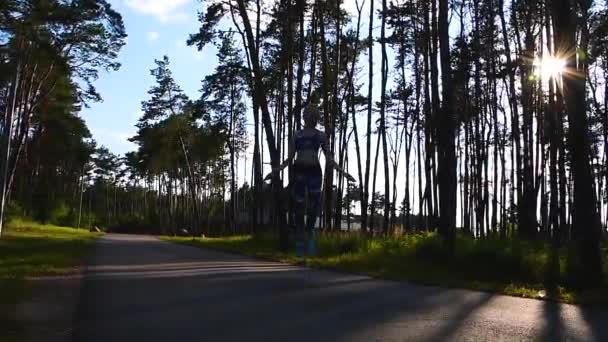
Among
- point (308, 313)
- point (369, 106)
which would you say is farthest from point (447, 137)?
point (369, 106)

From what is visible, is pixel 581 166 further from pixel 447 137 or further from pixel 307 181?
pixel 307 181

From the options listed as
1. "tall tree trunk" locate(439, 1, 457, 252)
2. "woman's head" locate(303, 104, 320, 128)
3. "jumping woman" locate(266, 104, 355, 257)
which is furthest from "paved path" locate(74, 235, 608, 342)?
"tall tree trunk" locate(439, 1, 457, 252)

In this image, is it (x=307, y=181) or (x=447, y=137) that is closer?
(x=307, y=181)

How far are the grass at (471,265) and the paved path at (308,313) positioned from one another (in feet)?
4.07

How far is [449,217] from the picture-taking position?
13508 mm

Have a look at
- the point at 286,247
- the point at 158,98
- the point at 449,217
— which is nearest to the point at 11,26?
the point at 286,247

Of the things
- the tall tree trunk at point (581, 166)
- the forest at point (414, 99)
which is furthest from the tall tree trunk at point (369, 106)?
the tall tree trunk at point (581, 166)

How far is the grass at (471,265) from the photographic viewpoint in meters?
8.67

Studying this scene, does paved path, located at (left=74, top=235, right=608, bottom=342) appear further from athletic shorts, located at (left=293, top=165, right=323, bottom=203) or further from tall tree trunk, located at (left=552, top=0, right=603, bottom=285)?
tall tree trunk, located at (left=552, top=0, right=603, bottom=285)

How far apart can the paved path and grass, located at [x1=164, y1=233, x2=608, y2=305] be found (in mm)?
1241

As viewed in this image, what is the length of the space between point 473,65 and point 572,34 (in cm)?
→ 2418

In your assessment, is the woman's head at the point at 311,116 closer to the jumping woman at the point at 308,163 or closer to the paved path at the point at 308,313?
the jumping woman at the point at 308,163

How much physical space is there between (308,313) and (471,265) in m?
7.02

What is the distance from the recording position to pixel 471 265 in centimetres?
1191
